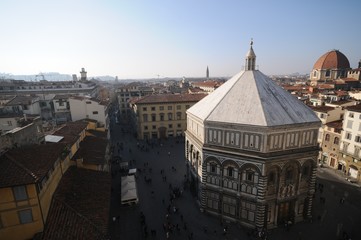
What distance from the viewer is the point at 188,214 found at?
3250 cm

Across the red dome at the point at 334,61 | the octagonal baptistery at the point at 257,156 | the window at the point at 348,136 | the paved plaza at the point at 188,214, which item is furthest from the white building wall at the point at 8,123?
the red dome at the point at 334,61

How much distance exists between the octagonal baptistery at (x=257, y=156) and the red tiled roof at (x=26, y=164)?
18122 millimetres

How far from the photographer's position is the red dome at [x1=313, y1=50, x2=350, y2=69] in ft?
375

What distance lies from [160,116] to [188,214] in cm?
3677

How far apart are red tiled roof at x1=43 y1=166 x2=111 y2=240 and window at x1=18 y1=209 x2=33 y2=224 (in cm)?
175

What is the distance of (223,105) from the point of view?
31125 mm

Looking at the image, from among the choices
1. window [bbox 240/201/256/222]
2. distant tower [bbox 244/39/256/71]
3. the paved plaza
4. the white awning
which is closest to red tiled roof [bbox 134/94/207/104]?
the paved plaza

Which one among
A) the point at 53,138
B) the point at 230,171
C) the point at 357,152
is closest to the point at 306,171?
the point at 230,171

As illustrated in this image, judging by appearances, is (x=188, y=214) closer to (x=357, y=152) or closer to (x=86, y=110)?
(x=357, y=152)

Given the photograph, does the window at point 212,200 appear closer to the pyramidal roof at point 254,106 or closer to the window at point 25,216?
the pyramidal roof at point 254,106

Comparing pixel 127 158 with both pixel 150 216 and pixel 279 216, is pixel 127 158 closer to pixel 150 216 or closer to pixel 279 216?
pixel 150 216

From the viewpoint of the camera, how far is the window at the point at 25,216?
20297mm

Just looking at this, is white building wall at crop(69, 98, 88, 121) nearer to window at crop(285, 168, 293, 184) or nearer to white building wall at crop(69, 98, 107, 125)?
white building wall at crop(69, 98, 107, 125)

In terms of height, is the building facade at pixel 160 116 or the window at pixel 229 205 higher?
Answer: the building facade at pixel 160 116
